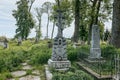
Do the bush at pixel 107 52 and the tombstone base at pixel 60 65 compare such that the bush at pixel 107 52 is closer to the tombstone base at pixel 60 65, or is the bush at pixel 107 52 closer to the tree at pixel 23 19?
the tombstone base at pixel 60 65

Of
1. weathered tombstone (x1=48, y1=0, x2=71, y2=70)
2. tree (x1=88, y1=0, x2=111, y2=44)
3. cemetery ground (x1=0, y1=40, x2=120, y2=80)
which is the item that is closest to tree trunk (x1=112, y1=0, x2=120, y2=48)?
cemetery ground (x1=0, y1=40, x2=120, y2=80)

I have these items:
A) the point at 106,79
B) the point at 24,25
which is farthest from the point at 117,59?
the point at 24,25

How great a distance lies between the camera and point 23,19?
190 feet

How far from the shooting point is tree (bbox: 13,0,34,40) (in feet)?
186

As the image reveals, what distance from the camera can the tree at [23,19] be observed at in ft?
186

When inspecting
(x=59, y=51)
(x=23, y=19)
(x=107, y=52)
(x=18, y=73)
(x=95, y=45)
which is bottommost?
(x=18, y=73)

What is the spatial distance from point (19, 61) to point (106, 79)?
19.5ft

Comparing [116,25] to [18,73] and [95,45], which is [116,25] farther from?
[18,73]

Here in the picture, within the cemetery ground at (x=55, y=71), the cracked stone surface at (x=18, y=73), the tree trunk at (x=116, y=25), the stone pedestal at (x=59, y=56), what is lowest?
the cracked stone surface at (x=18, y=73)

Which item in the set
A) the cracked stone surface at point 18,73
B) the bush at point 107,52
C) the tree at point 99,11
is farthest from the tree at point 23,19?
the cracked stone surface at point 18,73

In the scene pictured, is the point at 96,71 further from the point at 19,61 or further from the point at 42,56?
the point at 19,61

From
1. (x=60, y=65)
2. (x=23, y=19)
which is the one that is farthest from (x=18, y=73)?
(x=23, y=19)

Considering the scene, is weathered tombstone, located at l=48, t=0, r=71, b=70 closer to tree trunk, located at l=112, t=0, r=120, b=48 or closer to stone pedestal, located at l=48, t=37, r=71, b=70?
stone pedestal, located at l=48, t=37, r=71, b=70

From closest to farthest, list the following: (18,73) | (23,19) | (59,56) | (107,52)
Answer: (18,73) → (59,56) → (107,52) → (23,19)
